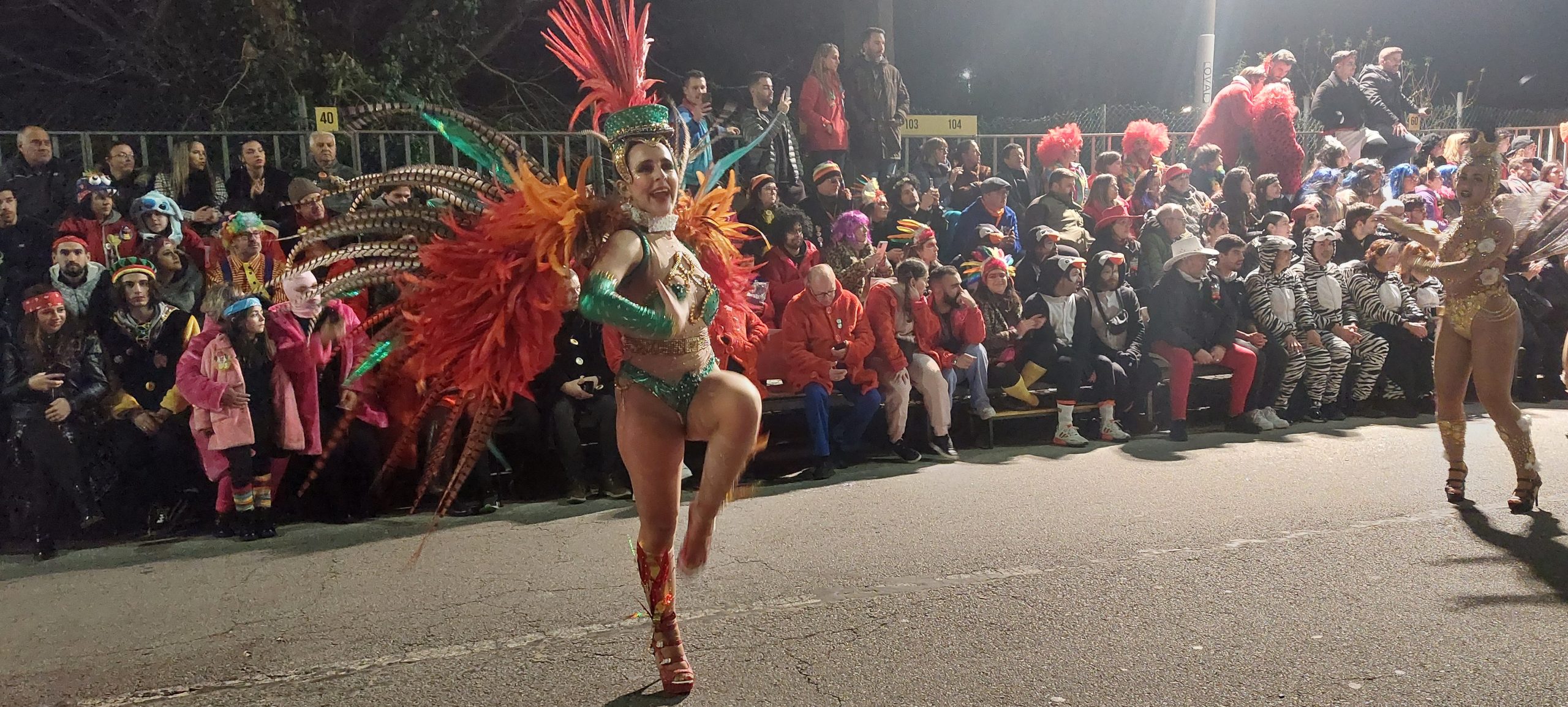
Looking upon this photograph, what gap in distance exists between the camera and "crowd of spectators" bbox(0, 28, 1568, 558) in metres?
5.61

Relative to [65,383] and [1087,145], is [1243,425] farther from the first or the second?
[65,383]

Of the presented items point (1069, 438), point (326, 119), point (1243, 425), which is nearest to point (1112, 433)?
point (1069, 438)

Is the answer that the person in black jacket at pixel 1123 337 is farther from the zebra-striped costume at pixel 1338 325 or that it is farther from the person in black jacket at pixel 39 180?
the person in black jacket at pixel 39 180

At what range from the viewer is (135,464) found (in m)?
5.74

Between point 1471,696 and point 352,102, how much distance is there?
9840 mm

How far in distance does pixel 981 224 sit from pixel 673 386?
5.60 meters

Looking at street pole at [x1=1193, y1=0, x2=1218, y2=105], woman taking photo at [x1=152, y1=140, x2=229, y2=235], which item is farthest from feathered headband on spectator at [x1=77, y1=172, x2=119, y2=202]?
street pole at [x1=1193, y1=0, x2=1218, y2=105]

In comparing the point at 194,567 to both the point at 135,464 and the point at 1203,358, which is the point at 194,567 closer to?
the point at 135,464

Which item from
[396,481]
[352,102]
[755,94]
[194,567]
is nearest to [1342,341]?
[755,94]

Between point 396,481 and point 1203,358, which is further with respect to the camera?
point 1203,358

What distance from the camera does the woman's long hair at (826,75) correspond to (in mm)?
9336

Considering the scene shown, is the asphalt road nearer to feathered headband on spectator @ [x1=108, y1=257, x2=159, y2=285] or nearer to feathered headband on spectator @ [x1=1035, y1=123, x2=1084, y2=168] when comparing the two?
feathered headband on spectator @ [x1=108, y1=257, x2=159, y2=285]

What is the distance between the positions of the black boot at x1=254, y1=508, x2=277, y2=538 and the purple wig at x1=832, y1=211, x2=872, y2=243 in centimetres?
413

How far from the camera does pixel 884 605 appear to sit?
4254 mm
